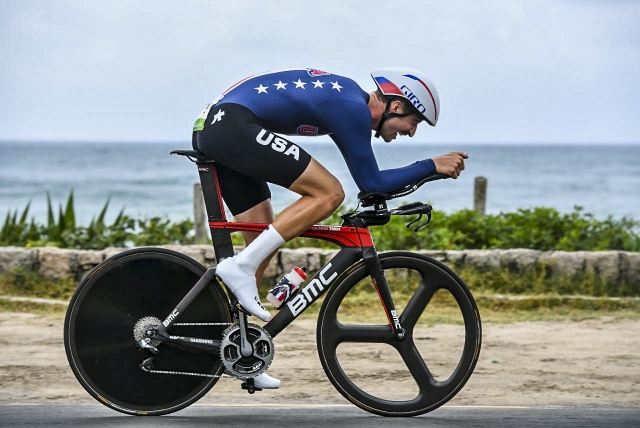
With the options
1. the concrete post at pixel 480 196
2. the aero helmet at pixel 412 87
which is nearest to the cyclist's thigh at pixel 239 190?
the aero helmet at pixel 412 87

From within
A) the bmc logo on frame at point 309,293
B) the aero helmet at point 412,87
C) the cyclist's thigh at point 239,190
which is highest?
the aero helmet at point 412,87

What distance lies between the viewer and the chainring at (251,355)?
15.9ft

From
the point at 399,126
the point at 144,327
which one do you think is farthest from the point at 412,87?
the point at 144,327

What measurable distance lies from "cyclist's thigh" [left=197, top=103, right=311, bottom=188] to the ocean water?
64.5 ft

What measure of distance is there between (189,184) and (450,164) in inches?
1690

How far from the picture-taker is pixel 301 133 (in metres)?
4.88

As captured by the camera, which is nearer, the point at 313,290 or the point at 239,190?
the point at 313,290

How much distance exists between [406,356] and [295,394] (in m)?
1.00

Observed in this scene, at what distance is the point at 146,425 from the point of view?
15.7ft

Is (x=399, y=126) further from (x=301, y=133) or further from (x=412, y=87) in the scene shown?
(x=301, y=133)

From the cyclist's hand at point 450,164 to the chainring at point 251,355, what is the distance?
1.20m

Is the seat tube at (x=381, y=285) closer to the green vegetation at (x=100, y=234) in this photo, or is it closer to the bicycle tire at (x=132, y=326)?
the bicycle tire at (x=132, y=326)

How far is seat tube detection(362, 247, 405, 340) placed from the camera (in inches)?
195

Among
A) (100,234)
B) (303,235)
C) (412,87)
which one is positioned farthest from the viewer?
(100,234)
